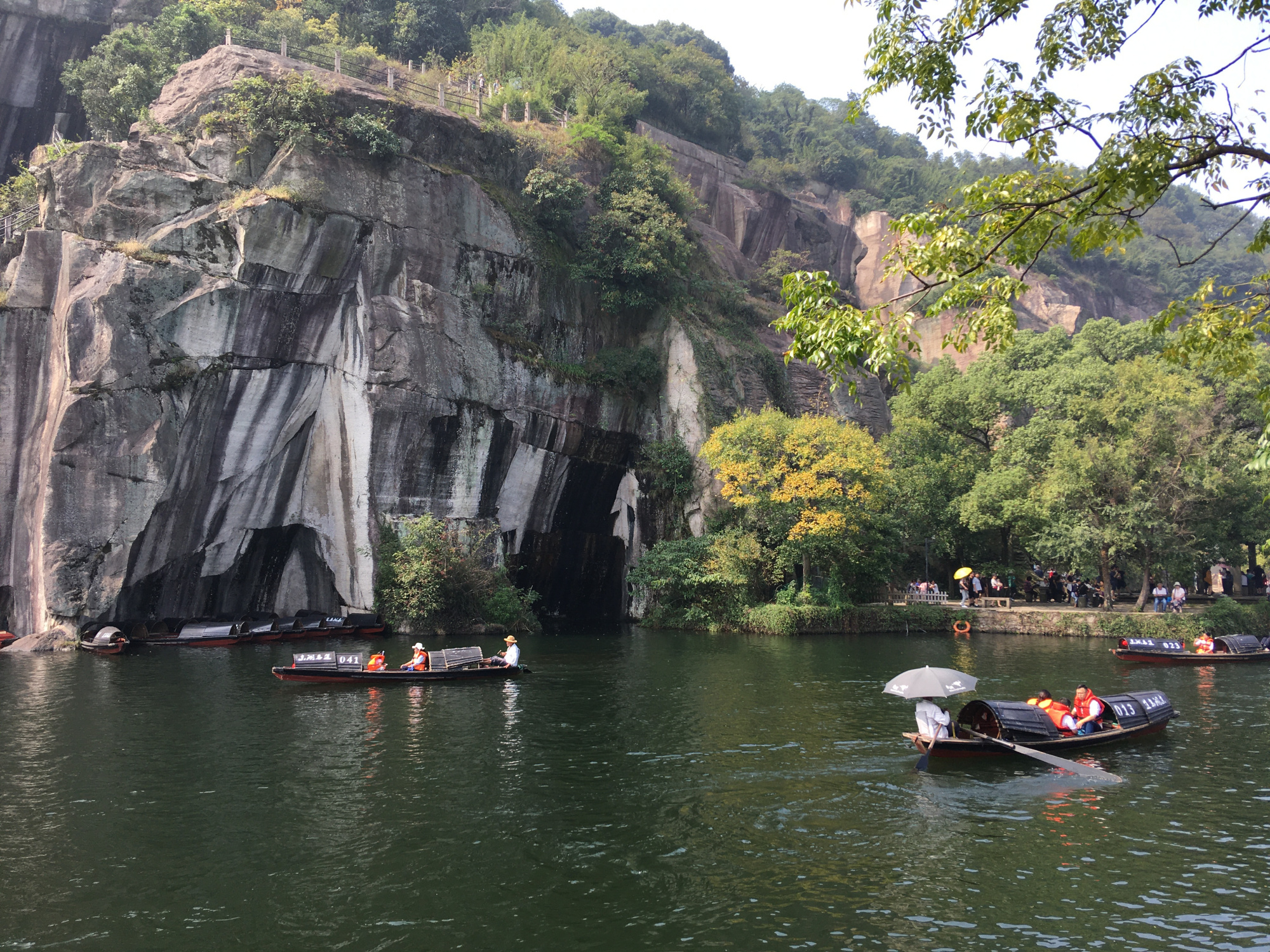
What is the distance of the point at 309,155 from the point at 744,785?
30.2 m

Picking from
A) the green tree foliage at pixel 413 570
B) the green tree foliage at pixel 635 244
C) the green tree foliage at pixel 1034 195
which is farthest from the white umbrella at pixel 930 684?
the green tree foliage at pixel 635 244

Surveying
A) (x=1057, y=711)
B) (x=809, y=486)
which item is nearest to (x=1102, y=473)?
(x=809, y=486)

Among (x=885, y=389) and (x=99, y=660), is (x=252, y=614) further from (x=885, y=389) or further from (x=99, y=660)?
(x=885, y=389)

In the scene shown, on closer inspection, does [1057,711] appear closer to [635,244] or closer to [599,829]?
[599,829]

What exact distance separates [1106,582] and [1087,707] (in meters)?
22.4

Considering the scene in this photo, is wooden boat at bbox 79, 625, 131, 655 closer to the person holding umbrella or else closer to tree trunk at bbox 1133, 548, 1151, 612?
the person holding umbrella

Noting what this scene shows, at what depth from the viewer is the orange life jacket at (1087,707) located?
16047 millimetres

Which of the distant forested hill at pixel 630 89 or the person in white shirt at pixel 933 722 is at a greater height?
the distant forested hill at pixel 630 89

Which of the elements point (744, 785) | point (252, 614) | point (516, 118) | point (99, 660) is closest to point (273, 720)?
point (744, 785)

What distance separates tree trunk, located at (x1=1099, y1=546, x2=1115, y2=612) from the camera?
34931mm

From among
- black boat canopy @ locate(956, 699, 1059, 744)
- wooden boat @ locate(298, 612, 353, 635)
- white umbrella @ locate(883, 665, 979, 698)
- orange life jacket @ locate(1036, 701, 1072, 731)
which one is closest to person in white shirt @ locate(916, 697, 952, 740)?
white umbrella @ locate(883, 665, 979, 698)

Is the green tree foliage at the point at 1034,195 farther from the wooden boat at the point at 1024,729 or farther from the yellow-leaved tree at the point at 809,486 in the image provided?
the yellow-leaved tree at the point at 809,486

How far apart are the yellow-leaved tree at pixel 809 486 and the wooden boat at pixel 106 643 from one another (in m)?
21.7

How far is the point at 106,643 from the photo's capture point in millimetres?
27719
